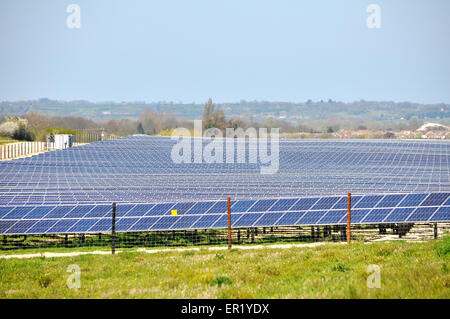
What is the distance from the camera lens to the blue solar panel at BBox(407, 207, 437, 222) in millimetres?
18828

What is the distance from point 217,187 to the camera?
91.9 feet

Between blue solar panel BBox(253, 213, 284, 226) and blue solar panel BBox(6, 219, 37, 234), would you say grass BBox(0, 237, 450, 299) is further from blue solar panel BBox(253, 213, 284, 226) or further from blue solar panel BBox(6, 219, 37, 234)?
blue solar panel BBox(253, 213, 284, 226)

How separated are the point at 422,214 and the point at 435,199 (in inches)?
54.3

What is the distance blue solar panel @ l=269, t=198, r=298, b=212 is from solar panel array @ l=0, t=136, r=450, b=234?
3 centimetres

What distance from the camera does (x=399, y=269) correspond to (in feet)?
35.0

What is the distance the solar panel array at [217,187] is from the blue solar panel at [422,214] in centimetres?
3

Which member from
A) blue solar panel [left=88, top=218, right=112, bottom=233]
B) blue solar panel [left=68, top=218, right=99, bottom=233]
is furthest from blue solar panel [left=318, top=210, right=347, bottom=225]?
blue solar panel [left=68, top=218, right=99, bottom=233]

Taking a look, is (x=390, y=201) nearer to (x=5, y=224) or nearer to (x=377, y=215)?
(x=377, y=215)

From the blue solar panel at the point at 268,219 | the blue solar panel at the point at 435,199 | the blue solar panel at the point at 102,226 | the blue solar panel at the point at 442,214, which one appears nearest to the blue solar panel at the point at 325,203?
the blue solar panel at the point at 268,219
